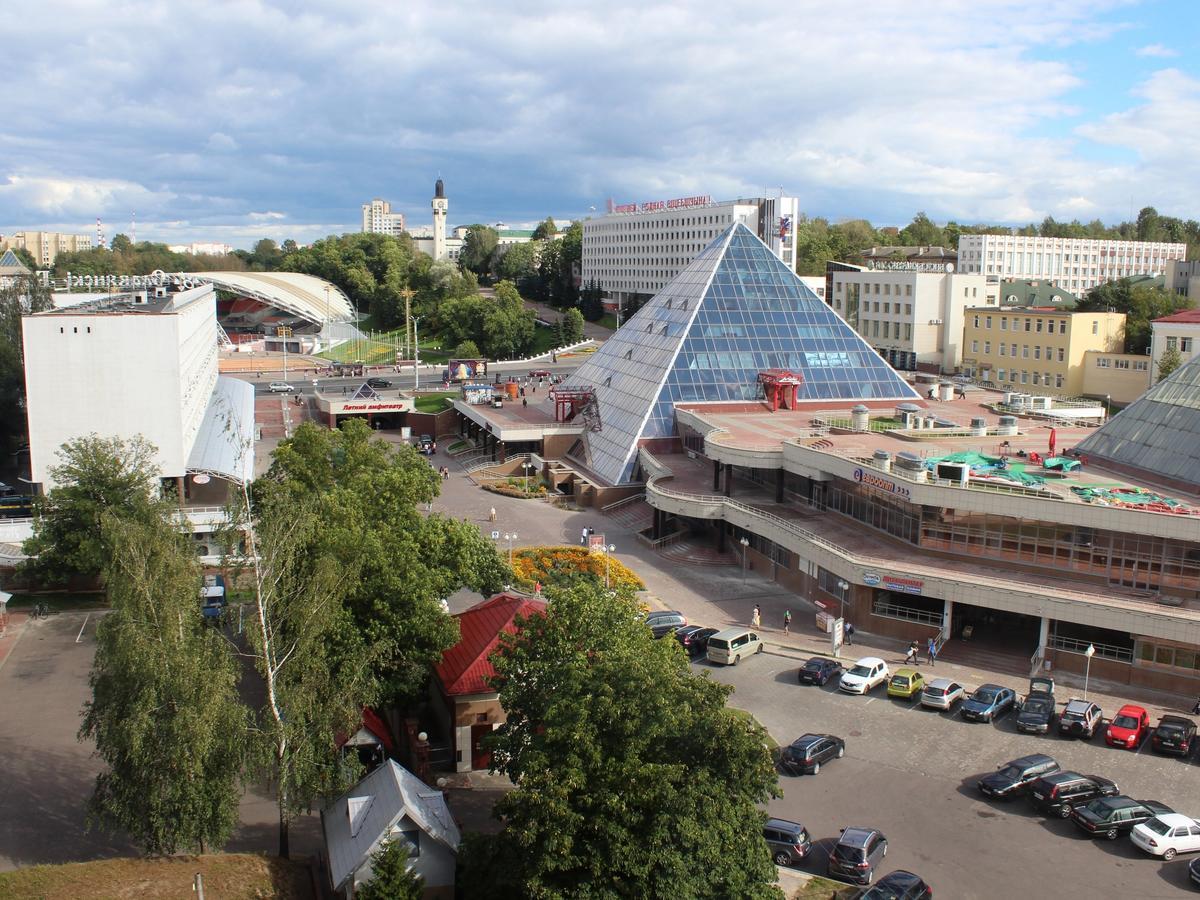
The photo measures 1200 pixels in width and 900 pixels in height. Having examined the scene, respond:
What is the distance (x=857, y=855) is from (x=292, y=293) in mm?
125578

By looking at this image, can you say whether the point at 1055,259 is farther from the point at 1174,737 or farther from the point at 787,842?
the point at 787,842

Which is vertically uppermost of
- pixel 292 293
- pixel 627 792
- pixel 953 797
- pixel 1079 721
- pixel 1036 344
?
pixel 292 293

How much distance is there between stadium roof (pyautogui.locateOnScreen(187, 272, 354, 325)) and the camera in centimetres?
12850

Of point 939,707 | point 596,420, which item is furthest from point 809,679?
point 596,420

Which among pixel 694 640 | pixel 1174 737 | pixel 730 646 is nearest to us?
pixel 1174 737

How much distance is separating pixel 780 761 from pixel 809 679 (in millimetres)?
5685

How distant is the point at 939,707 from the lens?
29.2 meters

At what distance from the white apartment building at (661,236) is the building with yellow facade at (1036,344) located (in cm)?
3405

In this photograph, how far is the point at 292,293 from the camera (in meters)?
135

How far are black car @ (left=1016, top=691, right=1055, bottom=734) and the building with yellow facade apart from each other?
177 ft

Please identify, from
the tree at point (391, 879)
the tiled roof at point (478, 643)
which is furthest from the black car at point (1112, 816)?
the tree at point (391, 879)

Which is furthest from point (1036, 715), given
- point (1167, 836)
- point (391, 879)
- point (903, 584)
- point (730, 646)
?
point (391, 879)

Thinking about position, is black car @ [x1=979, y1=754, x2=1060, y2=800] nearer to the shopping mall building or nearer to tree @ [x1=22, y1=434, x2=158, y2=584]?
the shopping mall building

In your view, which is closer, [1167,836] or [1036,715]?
[1167,836]
